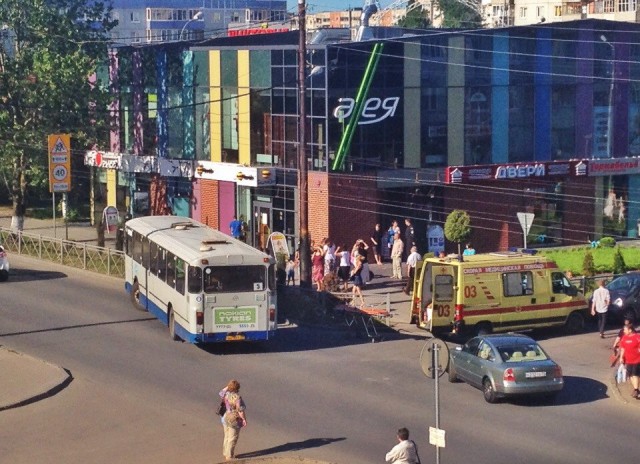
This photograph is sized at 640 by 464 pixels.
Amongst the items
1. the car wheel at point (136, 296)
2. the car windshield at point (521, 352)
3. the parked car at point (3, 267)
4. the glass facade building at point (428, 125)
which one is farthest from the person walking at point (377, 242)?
the car windshield at point (521, 352)

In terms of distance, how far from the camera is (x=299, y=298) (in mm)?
33062

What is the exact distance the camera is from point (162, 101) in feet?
168

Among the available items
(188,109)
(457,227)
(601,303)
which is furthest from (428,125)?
(601,303)

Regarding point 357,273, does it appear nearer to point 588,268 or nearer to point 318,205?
point 588,268

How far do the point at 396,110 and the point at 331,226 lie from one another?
462 centimetres

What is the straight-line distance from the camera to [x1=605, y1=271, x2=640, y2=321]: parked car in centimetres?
3169

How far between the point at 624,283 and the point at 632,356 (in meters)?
8.63

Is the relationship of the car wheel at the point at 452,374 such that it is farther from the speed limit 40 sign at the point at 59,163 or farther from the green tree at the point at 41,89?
the green tree at the point at 41,89

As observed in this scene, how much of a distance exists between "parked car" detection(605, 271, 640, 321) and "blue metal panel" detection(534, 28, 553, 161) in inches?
549

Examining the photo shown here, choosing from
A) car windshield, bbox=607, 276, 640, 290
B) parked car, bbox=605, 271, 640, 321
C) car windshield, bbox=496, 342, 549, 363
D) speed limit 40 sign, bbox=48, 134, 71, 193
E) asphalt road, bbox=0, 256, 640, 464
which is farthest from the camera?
speed limit 40 sign, bbox=48, 134, 71, 193

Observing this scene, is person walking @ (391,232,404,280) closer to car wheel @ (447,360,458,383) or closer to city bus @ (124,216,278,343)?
city bus @ (124,216,278,343)

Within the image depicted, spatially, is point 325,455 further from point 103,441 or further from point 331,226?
point 331,226

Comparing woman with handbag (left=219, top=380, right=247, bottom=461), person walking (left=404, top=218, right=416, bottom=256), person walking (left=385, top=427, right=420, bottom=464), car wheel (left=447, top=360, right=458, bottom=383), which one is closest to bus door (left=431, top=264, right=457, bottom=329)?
car wheel (left=447, top=360, right=458, bottom=383)

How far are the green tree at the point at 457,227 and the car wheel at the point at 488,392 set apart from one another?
17334mm
